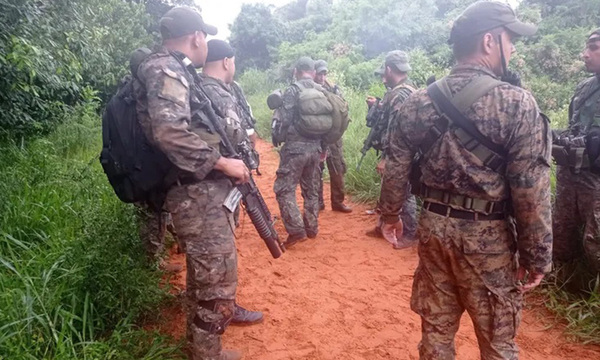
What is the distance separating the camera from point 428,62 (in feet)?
38.0

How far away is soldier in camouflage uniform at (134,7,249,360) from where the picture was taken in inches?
85.1

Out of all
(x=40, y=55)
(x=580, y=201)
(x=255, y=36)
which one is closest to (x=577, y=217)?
(x=580, y=201)

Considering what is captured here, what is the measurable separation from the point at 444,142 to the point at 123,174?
5.47 feet

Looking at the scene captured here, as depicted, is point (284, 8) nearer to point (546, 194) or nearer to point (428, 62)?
point (428, 62)

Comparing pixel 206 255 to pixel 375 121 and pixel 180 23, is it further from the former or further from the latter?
pixel 375 121

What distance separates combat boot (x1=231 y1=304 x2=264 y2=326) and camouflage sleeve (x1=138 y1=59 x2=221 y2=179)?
1451mm

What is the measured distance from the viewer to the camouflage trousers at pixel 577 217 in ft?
10.4

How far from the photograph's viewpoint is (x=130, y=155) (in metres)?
2.25

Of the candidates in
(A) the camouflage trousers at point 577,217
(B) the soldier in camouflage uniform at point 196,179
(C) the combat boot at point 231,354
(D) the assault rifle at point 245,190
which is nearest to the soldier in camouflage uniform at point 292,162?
(D) the assault rifle at point 245,190

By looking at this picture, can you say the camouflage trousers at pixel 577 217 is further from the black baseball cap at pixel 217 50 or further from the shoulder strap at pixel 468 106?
the black baseball cap at pixel 217 50

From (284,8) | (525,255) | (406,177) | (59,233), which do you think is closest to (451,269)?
(525,255)

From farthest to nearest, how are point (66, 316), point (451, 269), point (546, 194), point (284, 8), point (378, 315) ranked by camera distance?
point (284, 8)
point (378, 315)
point (66, 316)
point (451, 269)
point (546, 194)

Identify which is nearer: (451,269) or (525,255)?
(525,255)

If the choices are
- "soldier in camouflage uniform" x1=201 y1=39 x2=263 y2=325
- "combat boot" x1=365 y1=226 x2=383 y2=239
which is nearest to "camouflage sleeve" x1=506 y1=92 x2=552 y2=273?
"soldier in camouflage uniform" x1=201 y1=39 x2=263 y2=325
